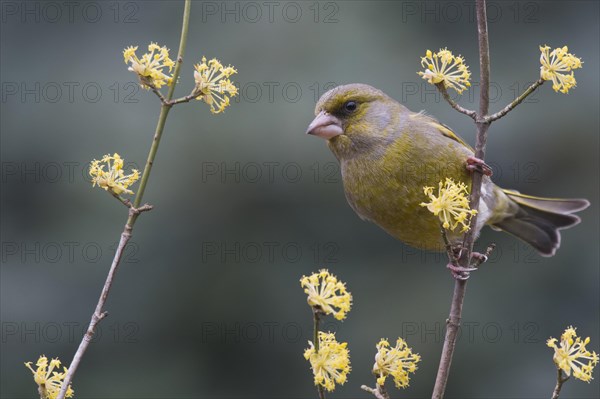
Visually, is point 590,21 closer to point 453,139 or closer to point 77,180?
point 453,139

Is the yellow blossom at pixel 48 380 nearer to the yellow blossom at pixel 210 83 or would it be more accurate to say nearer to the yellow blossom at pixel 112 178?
the yellow blossom at pixel 112 178

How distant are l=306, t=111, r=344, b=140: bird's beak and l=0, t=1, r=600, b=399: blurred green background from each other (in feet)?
3.98

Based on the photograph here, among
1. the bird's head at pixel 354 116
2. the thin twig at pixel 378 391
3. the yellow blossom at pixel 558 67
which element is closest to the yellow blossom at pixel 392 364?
the thin twig at pixel 378 391

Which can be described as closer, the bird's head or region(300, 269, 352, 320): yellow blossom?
region(300, 269, 352, 320): yellow blossom

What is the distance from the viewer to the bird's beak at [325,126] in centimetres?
324

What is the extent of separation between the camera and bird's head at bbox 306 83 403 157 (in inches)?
132

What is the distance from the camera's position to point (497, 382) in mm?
4656

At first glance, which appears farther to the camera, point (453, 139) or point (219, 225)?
point (219, 225)

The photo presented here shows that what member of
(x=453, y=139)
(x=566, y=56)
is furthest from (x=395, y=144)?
(x=566, y=56)

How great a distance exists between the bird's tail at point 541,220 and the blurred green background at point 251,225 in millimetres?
274

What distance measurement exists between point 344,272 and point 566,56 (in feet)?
9.04

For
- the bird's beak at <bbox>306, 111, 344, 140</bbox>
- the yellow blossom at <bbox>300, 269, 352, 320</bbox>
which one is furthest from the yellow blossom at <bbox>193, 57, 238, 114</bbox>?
the bird's beak at <bbox>306, 111, 344, 140</bbox>

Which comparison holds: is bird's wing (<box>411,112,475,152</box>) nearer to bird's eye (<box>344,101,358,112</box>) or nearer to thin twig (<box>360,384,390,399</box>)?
bird's eye (<box>344,101,358,112</box>)

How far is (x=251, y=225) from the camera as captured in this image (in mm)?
4762
